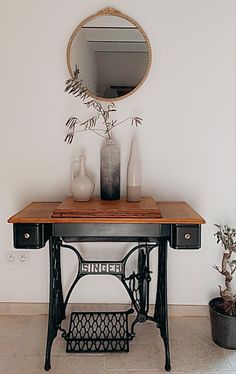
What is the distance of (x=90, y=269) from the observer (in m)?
2.27

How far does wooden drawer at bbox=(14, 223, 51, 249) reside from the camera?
2.01 m

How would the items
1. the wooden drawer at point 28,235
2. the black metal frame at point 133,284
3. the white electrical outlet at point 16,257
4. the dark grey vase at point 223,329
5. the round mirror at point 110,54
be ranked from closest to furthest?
the wooden drawer at point 28,235, the black metal frame at point 133,284, the dark grey vase at point 223,329, the round mirror at point 110,54, the white electrical outlet at point 16,257

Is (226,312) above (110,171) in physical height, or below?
below

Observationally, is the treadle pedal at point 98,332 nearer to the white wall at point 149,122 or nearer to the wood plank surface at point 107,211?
the white wall at point 149,122

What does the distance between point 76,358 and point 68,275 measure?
0.60 meters

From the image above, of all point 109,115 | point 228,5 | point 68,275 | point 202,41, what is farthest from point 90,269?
point 228,5

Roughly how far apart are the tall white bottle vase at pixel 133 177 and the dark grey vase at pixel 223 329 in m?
0.83

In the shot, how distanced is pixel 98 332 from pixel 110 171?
99 cm

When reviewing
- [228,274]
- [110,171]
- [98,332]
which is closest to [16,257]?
[98,332]

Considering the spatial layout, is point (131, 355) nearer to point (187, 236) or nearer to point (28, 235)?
point (187, 236)

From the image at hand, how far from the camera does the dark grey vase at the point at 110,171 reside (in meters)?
2.31

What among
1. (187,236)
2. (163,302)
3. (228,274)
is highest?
(187,236)

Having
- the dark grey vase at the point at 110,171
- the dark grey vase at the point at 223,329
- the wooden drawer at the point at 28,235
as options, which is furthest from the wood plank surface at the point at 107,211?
the dark grey vase at the point at 223,329

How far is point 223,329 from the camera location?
88.2 inches
